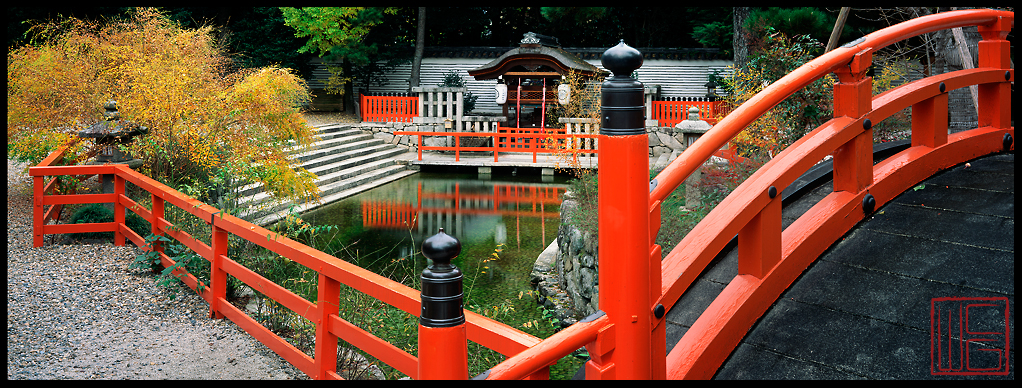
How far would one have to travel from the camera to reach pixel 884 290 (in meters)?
2.24

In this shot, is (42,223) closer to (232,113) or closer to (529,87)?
(232,113)

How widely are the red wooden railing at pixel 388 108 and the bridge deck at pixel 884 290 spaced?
53.5 feet

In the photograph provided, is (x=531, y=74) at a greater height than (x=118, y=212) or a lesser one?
greater

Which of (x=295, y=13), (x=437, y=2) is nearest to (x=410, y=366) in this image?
(x=295, y=13)

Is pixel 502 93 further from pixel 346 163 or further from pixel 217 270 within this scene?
pixel 217 270

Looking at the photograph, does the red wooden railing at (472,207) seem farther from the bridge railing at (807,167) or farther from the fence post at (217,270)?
the bridge railing at (807,167)

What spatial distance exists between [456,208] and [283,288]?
7.31 metres

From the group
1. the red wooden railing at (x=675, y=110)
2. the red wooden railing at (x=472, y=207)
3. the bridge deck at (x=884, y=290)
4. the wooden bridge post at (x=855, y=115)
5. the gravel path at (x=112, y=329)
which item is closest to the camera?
the bridge deck at (x=884, y=290)

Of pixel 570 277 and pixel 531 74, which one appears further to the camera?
pixel 531 74

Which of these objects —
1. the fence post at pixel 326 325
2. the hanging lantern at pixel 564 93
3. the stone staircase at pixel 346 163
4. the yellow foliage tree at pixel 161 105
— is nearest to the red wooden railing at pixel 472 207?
the stone staircase at pixel 346 163

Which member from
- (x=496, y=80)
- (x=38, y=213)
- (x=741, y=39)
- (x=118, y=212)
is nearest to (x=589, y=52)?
(x=496, y=80)

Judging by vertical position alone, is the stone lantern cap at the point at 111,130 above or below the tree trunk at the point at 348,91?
below

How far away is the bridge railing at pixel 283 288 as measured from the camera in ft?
8.09

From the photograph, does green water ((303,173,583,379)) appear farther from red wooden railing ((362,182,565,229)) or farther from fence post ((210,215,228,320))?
fence post ((210,215,228,320))
